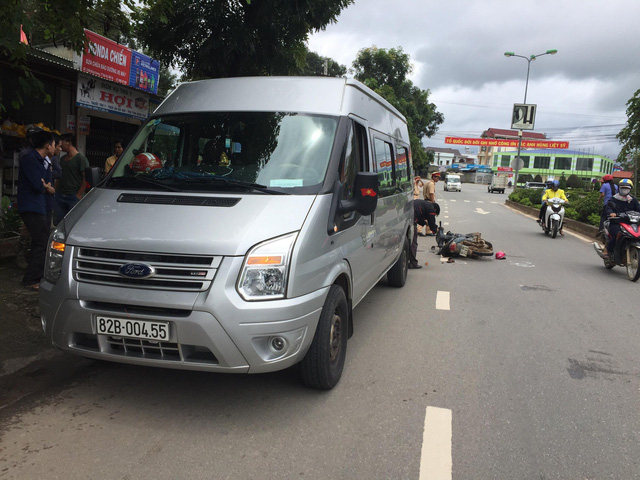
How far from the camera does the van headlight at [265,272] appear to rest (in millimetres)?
3049

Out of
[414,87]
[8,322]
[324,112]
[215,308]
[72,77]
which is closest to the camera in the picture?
[215,308]

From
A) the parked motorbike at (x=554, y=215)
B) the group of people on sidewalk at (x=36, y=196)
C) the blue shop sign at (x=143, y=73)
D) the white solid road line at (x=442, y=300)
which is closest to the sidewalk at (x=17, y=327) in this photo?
the group of people on sidewalk at (x=36, y=196)

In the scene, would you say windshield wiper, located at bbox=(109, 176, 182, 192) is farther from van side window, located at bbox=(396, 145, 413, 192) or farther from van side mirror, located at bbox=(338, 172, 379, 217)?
van side window, located at bbox=(396, 145, 413, 192)

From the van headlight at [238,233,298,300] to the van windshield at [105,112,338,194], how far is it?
605 mm

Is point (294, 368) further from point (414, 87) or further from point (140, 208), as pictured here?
point (414, 87)

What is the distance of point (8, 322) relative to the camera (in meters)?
4.88

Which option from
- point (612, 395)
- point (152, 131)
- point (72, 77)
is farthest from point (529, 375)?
point (72, 77)

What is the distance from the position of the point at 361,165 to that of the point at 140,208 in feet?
6.06

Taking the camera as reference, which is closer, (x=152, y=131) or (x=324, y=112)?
(x=324, y=112)

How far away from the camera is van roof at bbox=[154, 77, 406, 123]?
4.20 m

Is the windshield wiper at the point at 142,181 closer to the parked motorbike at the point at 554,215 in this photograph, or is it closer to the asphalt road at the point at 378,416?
the asphalt road at the point at 378,416

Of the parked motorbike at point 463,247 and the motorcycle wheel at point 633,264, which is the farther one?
the parked motorbike at point 463,247

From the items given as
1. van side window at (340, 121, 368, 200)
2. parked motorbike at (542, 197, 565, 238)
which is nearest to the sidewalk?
van side window at (340, 121, 368, 200)

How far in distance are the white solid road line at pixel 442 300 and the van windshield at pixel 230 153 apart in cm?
317
